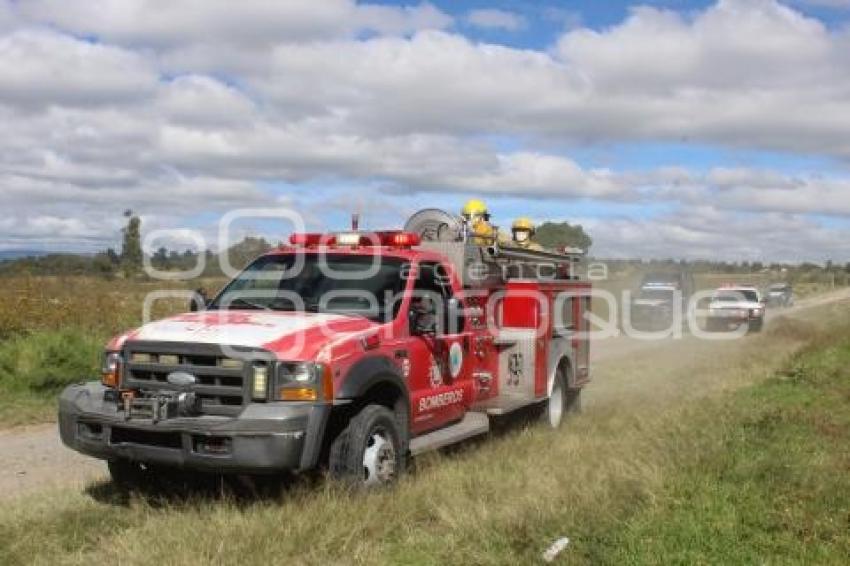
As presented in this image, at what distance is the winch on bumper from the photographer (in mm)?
5918

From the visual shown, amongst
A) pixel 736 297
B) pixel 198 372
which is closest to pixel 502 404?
pixel 198 372

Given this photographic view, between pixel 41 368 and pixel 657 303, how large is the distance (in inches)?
870

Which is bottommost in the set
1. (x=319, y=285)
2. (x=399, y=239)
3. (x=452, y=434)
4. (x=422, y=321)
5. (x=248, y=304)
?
(x=452, y=434)

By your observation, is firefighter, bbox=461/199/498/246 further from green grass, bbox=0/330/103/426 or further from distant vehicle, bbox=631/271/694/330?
distant vehicle, bbox=631/271/694/330

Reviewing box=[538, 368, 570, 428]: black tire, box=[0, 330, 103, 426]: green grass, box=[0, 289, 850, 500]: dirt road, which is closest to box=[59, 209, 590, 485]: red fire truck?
box=[538, 368, 570, 428]: black tire

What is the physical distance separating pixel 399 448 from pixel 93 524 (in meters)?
2.19

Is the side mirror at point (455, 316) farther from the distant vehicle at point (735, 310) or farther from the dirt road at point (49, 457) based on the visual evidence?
the distant vehicle at point (735, 310)

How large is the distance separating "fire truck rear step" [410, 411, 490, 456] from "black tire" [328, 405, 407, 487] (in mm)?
266

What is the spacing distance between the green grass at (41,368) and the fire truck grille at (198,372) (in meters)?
5.21

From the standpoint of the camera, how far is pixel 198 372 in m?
6.21

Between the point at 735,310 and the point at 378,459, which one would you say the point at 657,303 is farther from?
the point at 378,459

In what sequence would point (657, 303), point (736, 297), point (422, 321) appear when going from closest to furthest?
1. point (422, 321)
2. point (657, 303)
3. point (736, 297)

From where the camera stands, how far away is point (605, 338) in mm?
26625

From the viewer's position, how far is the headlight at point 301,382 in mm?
6125
